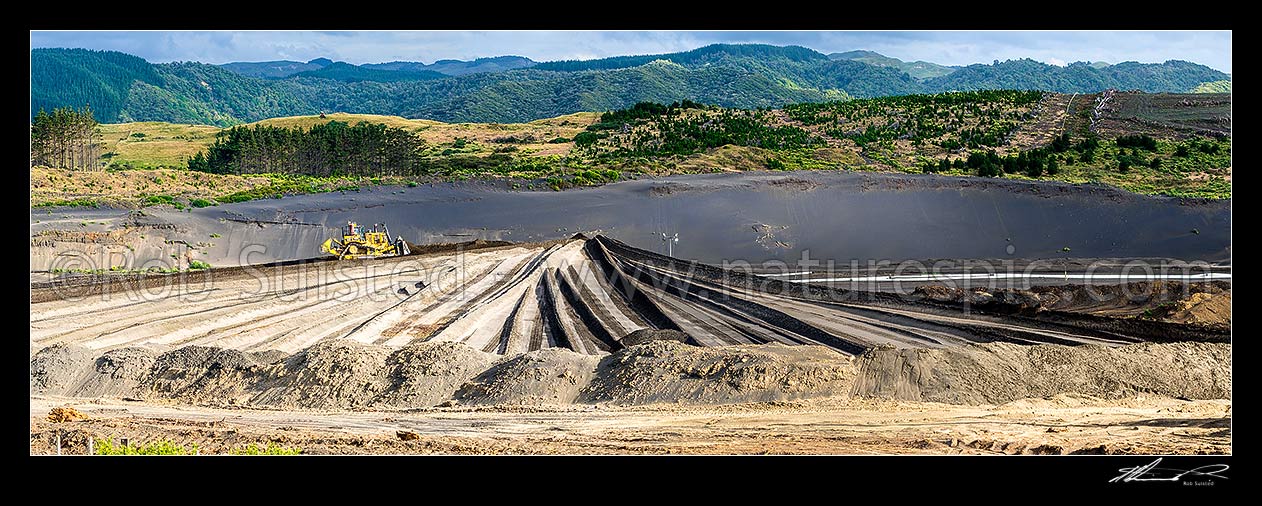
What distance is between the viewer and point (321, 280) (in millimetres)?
21391

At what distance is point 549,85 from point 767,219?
79088 mm

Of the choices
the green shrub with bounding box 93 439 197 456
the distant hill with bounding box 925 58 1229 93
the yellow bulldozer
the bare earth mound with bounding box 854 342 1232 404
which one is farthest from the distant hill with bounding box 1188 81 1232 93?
the green shrub with bounding box 93 439 197 456

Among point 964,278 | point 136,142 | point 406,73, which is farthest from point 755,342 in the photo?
point 406,73

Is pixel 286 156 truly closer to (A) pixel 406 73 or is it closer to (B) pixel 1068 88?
(B) pixel 1068 88

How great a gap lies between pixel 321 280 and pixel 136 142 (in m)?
63.2

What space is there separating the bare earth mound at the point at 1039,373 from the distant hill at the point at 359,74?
13862 centimetres

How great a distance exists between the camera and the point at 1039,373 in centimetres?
1334

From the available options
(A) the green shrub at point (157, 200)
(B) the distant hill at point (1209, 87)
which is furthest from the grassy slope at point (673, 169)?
(B) the distant hill at point (1209, 87)

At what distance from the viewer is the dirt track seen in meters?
11.2

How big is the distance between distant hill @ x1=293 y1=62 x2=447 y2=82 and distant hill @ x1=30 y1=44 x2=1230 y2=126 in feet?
14.0

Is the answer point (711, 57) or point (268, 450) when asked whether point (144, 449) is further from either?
point (711, 57)
